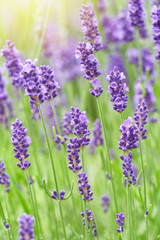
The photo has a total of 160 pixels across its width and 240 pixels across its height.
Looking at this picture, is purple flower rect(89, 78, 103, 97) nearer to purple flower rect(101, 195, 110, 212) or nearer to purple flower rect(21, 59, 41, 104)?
purple flower rect(21, 59, 41, 104)

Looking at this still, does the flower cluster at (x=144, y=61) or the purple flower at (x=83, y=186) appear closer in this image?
the purple flower at (x=83, y=186)

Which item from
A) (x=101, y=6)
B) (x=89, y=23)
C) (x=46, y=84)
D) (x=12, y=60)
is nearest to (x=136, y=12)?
(x=89, y=23)

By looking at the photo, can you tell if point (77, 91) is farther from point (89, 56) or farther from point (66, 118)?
point (89, 56)

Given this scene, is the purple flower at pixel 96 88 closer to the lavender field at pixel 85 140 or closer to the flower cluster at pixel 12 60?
the lavender field at pixel 85 140

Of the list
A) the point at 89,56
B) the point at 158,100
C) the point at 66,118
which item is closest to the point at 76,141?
the point at 89,56

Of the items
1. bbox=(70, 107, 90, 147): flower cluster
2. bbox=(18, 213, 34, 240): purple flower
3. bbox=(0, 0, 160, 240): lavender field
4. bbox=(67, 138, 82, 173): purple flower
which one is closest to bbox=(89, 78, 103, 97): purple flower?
bbox=(0, 0, 160, 240): lavender field

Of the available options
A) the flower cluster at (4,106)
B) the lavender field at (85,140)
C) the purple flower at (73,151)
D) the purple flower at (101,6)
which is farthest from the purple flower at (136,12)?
the purple flower at (101,6)

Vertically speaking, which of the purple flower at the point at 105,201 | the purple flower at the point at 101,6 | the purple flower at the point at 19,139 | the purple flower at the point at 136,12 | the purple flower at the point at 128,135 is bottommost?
the purple flower at the point at 105,201

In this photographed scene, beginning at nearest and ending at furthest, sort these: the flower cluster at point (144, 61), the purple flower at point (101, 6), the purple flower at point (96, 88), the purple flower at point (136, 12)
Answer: the purple flower at point (96, 88), the purple flower at point (136, 12), the flower cluster at point (144, 61), the purple flower at point (101, 6)

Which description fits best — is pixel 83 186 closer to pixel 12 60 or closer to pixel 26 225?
pixel 26 225
